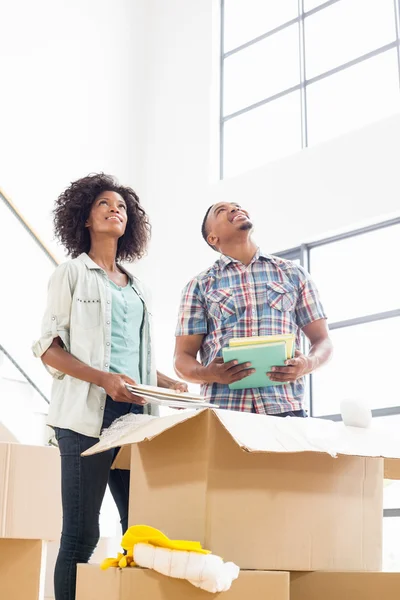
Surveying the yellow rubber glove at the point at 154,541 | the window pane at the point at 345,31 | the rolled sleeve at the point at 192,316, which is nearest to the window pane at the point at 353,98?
the window pane at the point at 345,31

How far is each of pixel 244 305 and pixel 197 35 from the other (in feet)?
15.7

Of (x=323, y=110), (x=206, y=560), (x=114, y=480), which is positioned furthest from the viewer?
(x=323, y=110)

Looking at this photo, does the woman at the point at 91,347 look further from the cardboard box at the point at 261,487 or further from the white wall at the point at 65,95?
the white wall at the point at 65,95

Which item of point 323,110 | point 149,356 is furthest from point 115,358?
point 323,110

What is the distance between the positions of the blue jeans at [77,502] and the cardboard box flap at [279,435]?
0.11 meters

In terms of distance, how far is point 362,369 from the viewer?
189 inches

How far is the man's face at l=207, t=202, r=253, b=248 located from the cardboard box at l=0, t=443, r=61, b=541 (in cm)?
77

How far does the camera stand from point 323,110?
18.0ft

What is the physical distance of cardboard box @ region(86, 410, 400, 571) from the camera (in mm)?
1396

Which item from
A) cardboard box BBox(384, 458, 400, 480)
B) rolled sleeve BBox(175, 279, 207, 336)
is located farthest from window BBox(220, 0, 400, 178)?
cardboard box BBox(384, 458, 400, 480)

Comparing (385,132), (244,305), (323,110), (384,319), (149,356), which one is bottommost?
(149,356)

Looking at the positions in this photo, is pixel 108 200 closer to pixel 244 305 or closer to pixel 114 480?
pixel 244 305

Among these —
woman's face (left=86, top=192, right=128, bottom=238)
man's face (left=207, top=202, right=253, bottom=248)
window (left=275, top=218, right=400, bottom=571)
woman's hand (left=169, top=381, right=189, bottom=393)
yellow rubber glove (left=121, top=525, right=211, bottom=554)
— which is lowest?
yellow rubber glove (left=121, top=525, right=211, bottom=554)

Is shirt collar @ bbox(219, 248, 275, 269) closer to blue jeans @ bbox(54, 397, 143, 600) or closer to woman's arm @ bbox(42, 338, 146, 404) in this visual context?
woman's arm @ bbox(42, 338, 146, 404)
